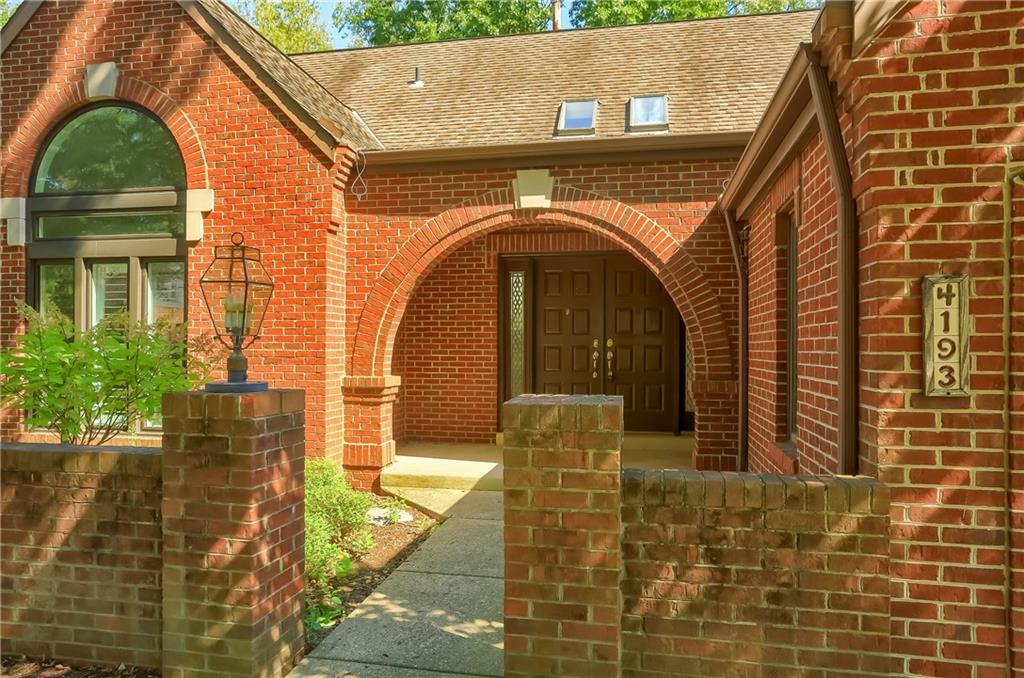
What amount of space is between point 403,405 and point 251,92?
451 centimetres

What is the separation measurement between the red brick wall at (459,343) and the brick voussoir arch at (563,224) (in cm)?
186

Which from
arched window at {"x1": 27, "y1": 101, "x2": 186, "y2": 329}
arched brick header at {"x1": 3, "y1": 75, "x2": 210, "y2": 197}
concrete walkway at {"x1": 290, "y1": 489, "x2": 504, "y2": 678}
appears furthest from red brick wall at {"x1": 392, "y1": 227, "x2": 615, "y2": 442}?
concrete walkway at {"x1": 290, "y1": 489, "x2": 504, "y2": 678}

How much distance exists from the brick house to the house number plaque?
1 centimetres

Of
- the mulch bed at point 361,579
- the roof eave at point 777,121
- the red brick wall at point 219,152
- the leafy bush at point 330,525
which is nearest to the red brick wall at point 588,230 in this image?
the red brick wall at point 219,152

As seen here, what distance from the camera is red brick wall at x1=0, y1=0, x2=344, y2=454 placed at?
23.5 feet

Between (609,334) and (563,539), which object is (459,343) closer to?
(609,334)

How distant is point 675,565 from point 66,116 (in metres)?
8.59

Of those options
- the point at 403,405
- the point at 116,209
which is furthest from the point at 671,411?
the point at 116,209

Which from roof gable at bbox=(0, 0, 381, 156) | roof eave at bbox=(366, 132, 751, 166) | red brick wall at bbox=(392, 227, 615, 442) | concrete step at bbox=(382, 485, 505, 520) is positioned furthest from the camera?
red brick wall at bbox=(392, 227, 615, 442)

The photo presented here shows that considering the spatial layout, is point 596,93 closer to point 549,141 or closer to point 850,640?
point 549,141

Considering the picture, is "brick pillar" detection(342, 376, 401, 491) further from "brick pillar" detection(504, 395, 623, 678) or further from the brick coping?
"brick pillar" detection(504, 395, 623, 678)

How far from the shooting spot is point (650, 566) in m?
2.93

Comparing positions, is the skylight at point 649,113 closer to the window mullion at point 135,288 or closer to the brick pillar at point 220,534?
the brick pillar at point 220,534

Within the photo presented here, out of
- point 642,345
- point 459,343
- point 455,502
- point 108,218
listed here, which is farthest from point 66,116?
point 642,345
